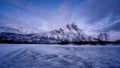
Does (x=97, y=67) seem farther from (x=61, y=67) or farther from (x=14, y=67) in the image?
(x=14, y=67)

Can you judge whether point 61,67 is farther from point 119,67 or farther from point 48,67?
point 119,67

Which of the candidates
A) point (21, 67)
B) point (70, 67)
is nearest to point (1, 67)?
point (21, 67)

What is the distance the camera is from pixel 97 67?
7.38 m

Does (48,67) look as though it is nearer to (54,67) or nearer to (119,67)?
(54,67)

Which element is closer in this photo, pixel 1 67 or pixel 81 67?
pixel 1 67

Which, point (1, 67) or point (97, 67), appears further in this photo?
point (97, 67)

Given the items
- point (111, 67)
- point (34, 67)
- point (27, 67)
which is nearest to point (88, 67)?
point (111, 67)

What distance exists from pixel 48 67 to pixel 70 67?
161cm

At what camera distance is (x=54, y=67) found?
7391 mm

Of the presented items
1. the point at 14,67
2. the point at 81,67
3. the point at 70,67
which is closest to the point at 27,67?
the point at 14,67

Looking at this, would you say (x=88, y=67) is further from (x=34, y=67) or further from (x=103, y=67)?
(x=34, y=67)

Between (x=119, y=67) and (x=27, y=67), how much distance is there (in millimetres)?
6519

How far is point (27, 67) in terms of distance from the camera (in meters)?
7.07

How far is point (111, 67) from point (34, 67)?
553 cm
